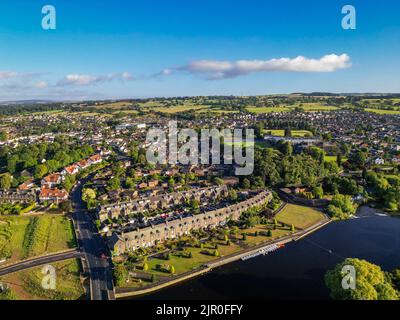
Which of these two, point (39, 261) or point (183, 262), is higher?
point (39, 261)

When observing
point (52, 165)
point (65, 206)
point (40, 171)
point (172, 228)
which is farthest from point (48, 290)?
point (52, 165)

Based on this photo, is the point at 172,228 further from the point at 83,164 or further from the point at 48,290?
the point at 83,164

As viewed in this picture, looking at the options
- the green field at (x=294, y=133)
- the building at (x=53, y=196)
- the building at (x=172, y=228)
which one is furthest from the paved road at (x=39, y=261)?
the green field at (x=294, y=133)

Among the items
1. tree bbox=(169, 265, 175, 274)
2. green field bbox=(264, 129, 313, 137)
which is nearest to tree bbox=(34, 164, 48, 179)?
tree bbox=(169, 265, 175, 274)

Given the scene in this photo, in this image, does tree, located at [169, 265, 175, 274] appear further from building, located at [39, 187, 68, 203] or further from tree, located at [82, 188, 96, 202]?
building, located at [39, 187, 68, 203]
